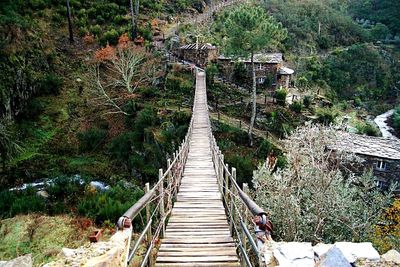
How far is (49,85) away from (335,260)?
83.7 ft

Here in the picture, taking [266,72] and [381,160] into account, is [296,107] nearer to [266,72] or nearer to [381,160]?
[266,72]

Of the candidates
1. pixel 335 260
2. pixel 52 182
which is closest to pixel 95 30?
pixel 52 182

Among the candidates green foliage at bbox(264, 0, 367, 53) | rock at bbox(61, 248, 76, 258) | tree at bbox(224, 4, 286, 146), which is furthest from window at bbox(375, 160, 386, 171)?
green foliage at bbox(264, 0, 367, 53)

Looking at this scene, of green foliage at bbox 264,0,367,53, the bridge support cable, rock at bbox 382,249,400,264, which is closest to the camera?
rock at bbox 382,249,400,264

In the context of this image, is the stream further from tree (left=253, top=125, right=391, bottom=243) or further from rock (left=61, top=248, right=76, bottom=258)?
rock (left=61, top=248, right=76, bottom=258)

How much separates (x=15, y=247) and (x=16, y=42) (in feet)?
62.5

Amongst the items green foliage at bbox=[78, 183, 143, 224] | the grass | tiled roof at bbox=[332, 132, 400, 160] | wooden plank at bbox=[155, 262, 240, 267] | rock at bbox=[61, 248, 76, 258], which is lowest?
tiled roof at bbox=[332, 132, 400, 160]

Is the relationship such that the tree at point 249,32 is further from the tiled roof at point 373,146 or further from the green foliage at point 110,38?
the green foliage at point 110,38

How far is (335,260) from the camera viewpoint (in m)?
2.92

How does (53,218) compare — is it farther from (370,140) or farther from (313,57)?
(313,57)

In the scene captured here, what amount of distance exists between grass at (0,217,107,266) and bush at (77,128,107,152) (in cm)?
1063

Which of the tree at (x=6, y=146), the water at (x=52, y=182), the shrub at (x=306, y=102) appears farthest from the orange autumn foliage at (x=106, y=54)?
the shrub at (x=306, y=102)

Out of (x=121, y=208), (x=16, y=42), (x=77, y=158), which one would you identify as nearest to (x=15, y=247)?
(x=121, y=208)

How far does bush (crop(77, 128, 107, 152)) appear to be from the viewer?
21.9 m
